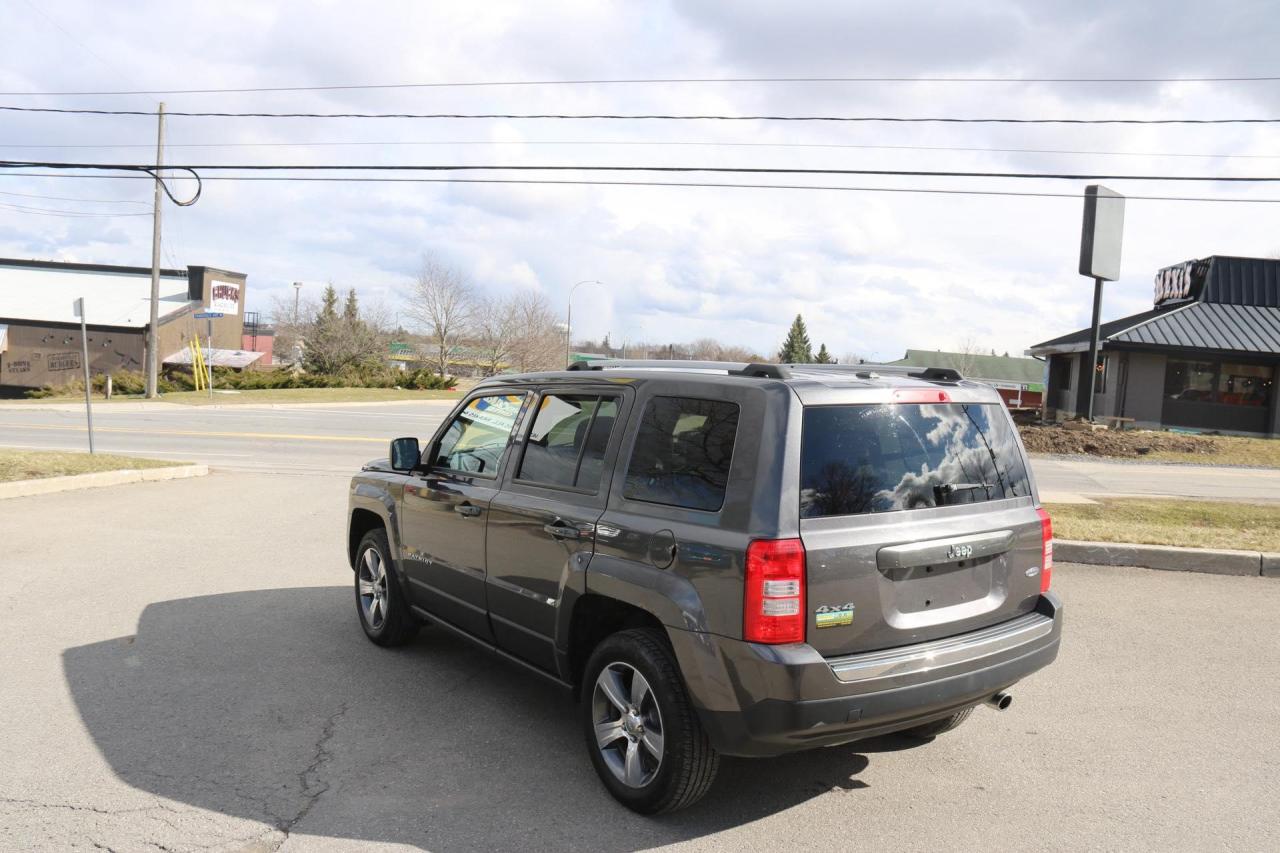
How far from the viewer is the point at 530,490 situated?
455cm

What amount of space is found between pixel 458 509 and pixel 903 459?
93.8 inches

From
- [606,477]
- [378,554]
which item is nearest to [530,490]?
[606,477]

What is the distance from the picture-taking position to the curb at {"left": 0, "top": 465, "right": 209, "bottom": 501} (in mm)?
11754

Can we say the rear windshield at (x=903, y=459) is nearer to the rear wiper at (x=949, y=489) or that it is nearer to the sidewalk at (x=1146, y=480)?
the rear wiper at (x=949, y=489)

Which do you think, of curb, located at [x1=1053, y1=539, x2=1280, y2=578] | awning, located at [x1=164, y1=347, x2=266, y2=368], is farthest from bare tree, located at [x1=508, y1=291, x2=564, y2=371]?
curb, located at [x1=1053, y1=539, x2=1280, y2=578]

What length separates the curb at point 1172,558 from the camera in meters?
8.38

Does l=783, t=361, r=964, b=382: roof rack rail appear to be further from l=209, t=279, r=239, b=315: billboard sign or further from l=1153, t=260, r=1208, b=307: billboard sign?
l=209, t=279, r=239, b=315: billboard sign

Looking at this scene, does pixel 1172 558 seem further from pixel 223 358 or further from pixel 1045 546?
pixel 223 358

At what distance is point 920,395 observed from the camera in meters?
3.92

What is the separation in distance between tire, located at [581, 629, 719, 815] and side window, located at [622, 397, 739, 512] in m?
0.58

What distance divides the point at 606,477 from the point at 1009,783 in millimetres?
2205

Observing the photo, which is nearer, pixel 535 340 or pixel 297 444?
pixel 297 444

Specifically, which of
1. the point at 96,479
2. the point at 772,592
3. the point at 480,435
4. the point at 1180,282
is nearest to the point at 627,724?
the point at 772,592

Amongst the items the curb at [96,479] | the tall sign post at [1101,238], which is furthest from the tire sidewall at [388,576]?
the tall sign post at [1101,238]
